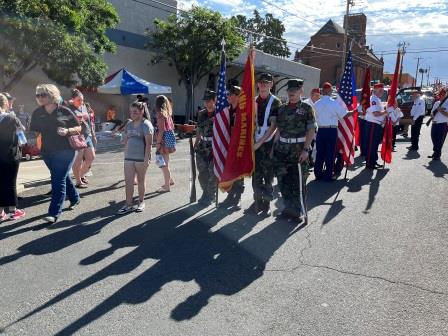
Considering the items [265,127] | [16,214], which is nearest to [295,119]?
[265,127]

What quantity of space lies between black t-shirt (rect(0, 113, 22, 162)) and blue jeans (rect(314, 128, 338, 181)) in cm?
566

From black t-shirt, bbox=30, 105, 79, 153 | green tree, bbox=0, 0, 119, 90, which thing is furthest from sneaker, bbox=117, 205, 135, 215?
green tree, bbox=0, 0, 119, 90

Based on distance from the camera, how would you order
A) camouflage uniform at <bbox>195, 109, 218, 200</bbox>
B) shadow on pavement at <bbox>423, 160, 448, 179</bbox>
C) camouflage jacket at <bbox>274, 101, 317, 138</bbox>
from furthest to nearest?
shadow on pavement at <bbox>423, 160, 448, 179</bbox>
camouflage uniform at <bbox>195, 109, 218, 200</bbox>
camouflage jacket at <bbox>274, 101, 317, 138</bbox>

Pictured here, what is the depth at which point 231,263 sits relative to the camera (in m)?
4.58

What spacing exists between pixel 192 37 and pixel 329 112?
1543 cm

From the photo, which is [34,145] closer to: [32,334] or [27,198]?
[27,198]

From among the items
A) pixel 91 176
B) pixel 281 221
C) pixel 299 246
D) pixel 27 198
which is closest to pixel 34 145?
pixel 91 176

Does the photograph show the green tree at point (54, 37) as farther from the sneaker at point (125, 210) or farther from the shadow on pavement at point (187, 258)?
the shadow on pavement at point (187, 258)

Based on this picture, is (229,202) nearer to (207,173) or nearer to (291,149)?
(207,173)

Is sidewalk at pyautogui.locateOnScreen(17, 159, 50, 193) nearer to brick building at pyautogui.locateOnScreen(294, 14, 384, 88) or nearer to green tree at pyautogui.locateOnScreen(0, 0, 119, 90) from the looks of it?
green tree at pyautogui.locateOnScreen(0, 0, 119, 90)

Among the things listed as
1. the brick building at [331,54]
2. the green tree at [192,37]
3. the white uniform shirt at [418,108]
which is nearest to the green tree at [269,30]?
the brick building at [331,54]

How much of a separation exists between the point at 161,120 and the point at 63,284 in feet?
12.9

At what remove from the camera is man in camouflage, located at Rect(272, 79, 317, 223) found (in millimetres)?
5645

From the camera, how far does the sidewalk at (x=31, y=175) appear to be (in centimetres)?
829
